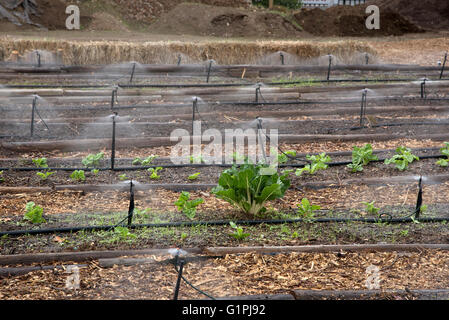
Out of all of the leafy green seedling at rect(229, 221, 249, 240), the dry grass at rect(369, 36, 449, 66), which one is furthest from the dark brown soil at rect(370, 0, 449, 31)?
the leafy green seedling at rect(229, 221, 249, 240)

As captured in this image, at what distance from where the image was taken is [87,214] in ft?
15.0

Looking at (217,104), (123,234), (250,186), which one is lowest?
(123,234)

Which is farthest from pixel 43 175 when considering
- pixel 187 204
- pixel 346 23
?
pixel 346 23

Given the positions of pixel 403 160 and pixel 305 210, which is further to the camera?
pixel 403 160

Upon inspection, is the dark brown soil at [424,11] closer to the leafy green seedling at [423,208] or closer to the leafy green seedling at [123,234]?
the leafy green seedling at [423,208]

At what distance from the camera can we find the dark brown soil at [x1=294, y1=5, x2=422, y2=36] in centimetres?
1834

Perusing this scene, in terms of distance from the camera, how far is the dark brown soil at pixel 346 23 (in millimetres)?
18344

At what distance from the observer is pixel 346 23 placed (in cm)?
1859

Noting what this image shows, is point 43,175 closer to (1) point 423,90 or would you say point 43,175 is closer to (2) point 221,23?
(1) point 423,90

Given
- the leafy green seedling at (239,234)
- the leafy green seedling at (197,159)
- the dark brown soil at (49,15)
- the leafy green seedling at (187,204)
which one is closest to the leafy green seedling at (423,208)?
the leafy green seedling at (239,234)

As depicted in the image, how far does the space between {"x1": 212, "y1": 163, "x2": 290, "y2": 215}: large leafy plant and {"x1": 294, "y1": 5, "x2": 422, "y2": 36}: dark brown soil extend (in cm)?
1481

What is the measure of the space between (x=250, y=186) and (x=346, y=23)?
15.8m
